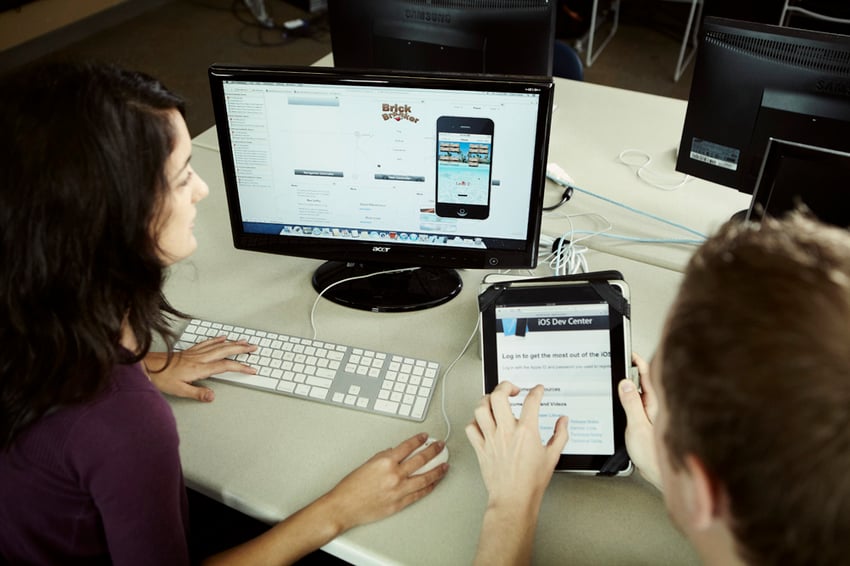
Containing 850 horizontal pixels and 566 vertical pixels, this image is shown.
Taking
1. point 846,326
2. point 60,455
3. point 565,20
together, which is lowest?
point 565,20

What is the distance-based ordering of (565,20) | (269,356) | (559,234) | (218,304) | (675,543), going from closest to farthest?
(675,543), (269,356), (218,304), (559,234), (565,20)

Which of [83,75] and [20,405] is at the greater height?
[83,75]

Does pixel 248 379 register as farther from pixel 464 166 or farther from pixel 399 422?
pixel 464 166

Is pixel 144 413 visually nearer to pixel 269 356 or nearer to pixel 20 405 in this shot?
pixel 20 405

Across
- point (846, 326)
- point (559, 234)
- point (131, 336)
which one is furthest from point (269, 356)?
point (846, 326)

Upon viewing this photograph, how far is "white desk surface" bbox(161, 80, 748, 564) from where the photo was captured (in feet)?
2.99

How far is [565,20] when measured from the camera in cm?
396

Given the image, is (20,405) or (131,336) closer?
(20,405)

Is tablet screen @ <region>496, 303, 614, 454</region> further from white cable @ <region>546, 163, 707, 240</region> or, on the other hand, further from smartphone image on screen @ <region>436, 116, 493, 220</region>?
white cable @ <region>546, 163, 707, 240</region>

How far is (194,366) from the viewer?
3.68ft

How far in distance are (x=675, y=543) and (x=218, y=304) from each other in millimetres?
854

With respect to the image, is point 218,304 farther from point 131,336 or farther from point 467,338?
point 467,338

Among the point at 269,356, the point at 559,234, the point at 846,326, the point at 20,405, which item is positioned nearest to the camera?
the point at 846,326

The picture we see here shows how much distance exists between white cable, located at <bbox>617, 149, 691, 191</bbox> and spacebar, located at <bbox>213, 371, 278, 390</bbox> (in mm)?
977
